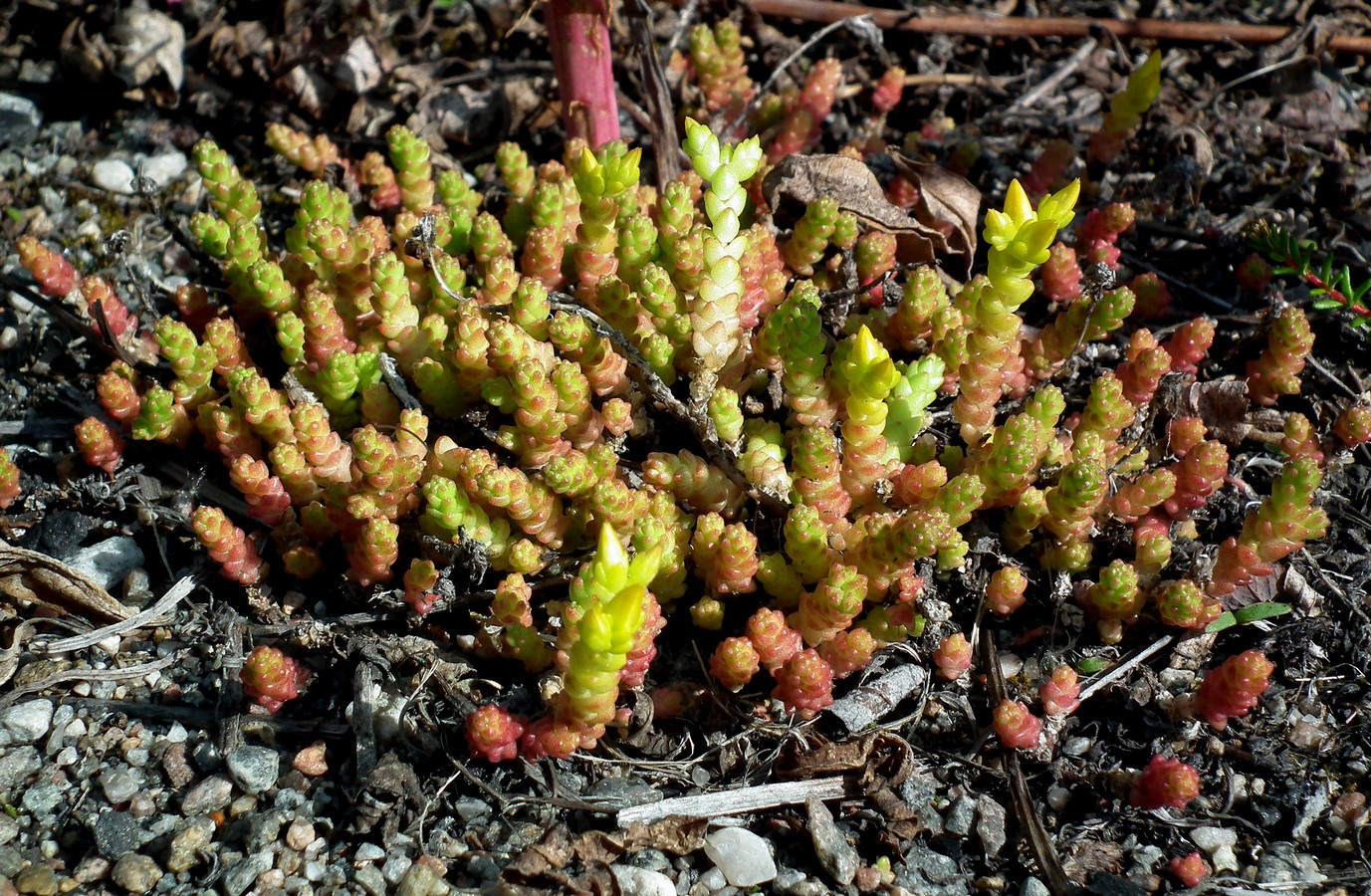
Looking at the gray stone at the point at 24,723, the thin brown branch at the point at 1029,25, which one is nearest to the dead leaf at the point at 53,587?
the gray stone at the point at 24,723

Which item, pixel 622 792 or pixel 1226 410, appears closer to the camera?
pixel 622 792

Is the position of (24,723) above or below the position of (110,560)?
below

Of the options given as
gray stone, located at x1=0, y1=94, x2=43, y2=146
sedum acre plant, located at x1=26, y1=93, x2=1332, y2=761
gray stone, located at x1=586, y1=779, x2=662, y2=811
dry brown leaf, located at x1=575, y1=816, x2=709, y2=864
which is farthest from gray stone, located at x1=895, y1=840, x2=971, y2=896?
gray stone, located at x1=0, y1=94, x2=43, y2=146

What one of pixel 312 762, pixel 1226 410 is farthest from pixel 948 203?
pixel 312 762

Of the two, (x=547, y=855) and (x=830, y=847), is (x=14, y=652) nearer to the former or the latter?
(x=547, y=855)

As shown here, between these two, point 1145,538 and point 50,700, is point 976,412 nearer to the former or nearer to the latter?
point 1145,538

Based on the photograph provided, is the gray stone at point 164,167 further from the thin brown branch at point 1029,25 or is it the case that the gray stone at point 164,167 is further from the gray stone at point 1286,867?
the gray stone at point 1286,867

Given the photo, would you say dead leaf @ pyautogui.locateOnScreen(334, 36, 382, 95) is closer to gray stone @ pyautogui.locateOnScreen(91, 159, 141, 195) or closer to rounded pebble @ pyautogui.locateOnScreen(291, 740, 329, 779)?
gray stone @ pyautogui.locateOnScreen(91, 159, 141, 195)
